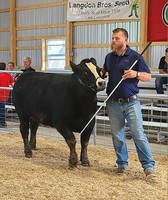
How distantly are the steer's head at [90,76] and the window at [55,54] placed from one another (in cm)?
1222

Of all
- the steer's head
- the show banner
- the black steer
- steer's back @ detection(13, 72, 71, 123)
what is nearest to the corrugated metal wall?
the show banner

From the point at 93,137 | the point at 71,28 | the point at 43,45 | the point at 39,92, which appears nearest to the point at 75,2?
the point at 71,28

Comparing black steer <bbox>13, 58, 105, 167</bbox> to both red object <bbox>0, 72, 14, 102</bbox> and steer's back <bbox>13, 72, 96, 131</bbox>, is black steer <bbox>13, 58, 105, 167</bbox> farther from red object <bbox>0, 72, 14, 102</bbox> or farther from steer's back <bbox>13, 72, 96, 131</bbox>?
red object <bbox>0, 72, 14, 102</bbox>

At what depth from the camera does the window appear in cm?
1756

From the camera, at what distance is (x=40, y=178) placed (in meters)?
4.87

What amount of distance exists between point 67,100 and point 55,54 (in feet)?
42.0

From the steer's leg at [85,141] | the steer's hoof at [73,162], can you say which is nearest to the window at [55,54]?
the steer's leg at [85,141]

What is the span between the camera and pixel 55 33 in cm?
1783

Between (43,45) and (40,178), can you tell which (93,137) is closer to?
(40,178)

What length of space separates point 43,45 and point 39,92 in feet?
42.1

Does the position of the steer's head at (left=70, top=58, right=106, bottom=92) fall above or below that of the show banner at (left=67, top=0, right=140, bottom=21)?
below

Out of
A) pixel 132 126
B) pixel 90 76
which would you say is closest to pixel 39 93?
pixel 90 76

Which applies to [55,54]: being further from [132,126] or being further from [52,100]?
[132,126]

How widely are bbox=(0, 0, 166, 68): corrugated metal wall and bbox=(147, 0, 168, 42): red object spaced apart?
857cm
